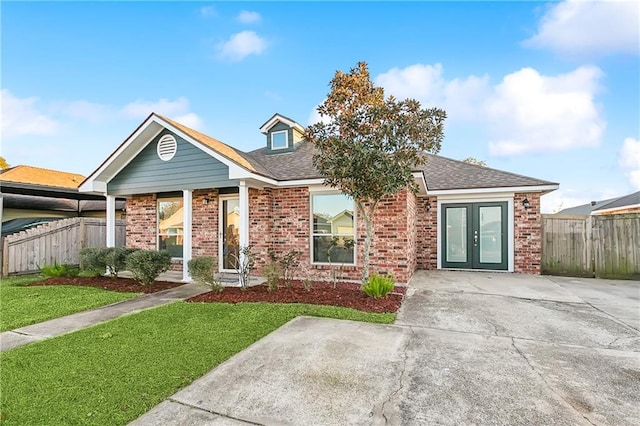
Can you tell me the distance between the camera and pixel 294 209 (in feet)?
28.6

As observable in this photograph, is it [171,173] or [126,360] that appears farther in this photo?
[171,173]

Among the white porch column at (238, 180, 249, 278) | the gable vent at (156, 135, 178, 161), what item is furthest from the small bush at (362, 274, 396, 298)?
the gable vent at (156, 135, 178, 161)

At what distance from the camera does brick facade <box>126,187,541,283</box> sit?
7.76 metres

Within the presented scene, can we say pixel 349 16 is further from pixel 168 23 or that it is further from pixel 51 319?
pixel 51 319

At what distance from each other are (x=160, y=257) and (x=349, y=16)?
9222 mm

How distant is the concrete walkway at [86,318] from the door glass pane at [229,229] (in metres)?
1.93

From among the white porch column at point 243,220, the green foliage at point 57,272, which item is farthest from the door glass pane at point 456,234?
the green foliage at point 57,272

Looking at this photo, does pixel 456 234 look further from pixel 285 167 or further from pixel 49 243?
pixel 49 243

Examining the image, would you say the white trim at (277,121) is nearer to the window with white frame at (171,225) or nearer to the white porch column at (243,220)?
the window with white frame at (171,225)

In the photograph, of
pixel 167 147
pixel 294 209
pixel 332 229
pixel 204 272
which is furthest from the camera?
pixel 294 209

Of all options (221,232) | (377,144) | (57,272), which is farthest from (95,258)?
(377,144)

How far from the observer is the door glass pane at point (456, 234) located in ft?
33.8

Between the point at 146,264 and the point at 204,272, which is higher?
the point at 146,264

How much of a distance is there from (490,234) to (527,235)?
104cm
